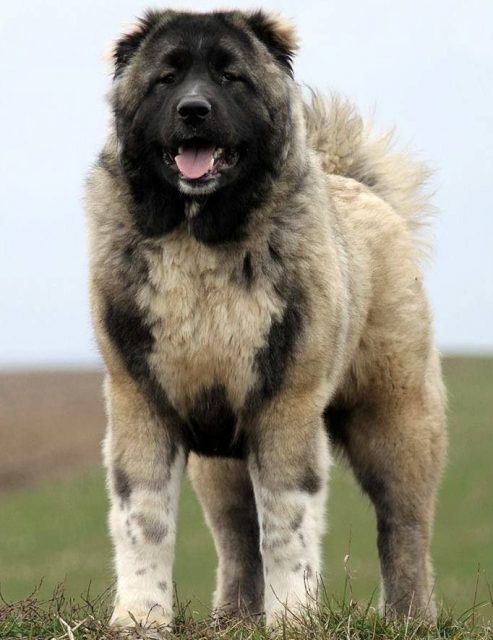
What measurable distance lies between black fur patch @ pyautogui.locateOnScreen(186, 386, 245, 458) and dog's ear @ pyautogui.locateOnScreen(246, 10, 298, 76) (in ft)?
5.21

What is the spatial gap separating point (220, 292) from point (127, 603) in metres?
1.43

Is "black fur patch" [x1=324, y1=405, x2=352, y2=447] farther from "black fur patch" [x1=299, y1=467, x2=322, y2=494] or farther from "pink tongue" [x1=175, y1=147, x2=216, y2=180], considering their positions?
"pink tongue" [x1=175, y1=147, x2=216, y2=180]

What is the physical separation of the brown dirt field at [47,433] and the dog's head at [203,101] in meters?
15.9

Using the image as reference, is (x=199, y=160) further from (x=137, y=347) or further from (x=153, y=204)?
(x=137, y=347)

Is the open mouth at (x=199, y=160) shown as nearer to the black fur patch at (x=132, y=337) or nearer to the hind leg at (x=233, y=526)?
the black fur patch at (x=132, y=337)

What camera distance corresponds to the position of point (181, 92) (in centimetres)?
579

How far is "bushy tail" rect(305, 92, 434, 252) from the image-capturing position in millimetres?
8016

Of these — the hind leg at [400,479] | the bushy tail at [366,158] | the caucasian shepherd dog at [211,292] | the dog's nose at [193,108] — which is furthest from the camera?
the bushy tail at [366,158]

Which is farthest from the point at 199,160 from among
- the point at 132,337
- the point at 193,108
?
the point at 132,337

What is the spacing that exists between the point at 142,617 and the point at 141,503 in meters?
0.50

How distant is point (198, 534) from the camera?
64.6 ft

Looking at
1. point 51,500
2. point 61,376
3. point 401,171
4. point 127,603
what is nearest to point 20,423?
point 51,500

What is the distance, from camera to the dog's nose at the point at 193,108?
223 inches

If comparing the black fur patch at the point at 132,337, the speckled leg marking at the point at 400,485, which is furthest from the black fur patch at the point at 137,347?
the speckled leg marking at the point at 400,485
